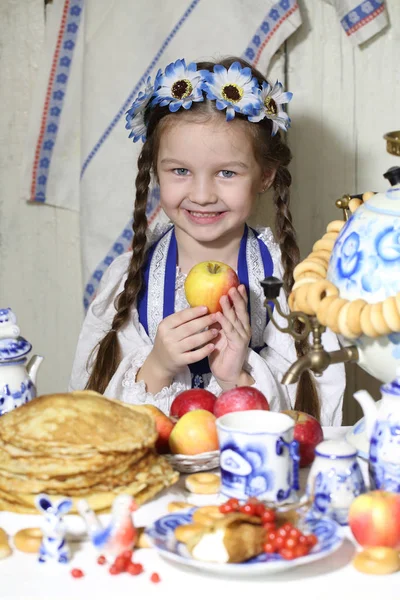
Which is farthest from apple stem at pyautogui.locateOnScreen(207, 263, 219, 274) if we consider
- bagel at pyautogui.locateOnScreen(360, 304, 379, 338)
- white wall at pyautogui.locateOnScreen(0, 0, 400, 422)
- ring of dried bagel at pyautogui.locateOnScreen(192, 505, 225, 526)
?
ring of dried bagel at pyautogui.locateOnScreen(192, 505, 225, 526)

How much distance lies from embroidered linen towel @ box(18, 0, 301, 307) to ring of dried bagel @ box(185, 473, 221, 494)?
1110mm

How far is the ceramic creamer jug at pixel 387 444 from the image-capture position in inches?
39.6

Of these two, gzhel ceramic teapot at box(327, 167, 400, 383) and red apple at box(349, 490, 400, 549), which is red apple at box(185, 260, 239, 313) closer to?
gzhel ceramic teapot at box(327, 167, 400, 383)

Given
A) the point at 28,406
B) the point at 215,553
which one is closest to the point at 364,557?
the point at 215,553

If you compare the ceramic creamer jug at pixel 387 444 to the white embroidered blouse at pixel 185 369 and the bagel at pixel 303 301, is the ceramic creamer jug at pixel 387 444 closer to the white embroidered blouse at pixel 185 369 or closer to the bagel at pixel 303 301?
the bagel at pixel 303 301

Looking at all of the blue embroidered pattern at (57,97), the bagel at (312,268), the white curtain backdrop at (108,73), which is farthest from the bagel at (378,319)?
the blue embroidered pattern at (57,97)

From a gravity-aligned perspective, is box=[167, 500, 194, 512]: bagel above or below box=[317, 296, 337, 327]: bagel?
below

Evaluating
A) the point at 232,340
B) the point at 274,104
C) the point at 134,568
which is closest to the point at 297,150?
the point at 274,104

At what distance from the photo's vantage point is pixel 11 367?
1254 mm

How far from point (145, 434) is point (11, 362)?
0.30 m

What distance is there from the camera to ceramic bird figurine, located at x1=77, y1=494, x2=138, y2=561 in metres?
0.92

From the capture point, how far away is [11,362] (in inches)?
49.1

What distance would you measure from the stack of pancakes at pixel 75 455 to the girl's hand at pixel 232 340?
0.69 m

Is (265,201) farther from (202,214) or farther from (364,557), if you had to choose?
(364,557)
